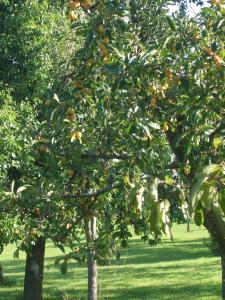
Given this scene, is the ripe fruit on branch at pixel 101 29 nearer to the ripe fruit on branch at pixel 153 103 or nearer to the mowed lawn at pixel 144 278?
the ripe fruit on branch at pixel 153 103

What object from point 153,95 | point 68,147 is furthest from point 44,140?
point 153,95

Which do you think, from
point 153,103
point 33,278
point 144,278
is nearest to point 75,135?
point 153,103

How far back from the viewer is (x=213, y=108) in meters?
4.16

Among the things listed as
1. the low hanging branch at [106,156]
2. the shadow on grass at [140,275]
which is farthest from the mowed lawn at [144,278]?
the low hanging branch at [106,156]

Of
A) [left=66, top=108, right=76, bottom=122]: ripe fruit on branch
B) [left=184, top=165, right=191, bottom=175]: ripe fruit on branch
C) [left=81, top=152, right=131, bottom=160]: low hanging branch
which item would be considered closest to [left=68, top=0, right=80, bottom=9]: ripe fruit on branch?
[left=66, top=108, right=76, bottom=122]: ripe fruit on branch

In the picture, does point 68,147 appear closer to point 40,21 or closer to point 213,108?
point 213,108

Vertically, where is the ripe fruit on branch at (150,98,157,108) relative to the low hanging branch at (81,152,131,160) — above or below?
above

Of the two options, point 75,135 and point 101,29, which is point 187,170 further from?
point 101,29

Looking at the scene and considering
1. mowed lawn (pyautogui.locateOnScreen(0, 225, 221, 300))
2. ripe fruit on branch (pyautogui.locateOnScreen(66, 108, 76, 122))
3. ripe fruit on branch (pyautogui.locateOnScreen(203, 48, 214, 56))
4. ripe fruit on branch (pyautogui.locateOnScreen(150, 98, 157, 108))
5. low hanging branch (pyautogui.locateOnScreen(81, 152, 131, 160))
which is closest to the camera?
ripe fruit on branch (pyautogui.locateOnScreen(203, 48, 214, 56))

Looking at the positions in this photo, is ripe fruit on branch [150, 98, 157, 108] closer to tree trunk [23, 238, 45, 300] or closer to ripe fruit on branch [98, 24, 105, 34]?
ripe fruit on branch [98, 24, 105, 34]

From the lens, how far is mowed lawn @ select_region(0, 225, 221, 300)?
64.1 feet

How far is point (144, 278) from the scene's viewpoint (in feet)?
79.3

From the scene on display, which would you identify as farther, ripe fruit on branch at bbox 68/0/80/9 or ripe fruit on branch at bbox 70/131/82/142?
ripe fruit on branch at bbox 68/0/80/9

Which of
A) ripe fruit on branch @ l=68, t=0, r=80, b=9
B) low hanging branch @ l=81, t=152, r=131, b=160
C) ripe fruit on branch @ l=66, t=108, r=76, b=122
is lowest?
low hanging branch @ l=81, t=152, r=131, b=160
